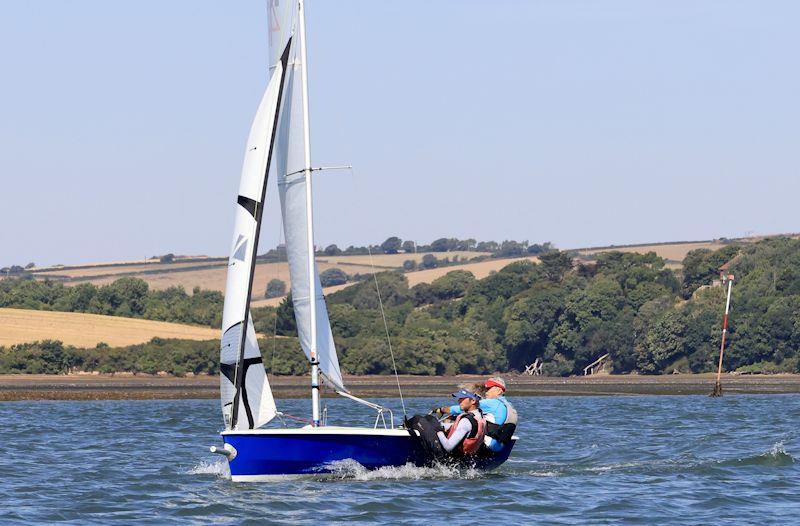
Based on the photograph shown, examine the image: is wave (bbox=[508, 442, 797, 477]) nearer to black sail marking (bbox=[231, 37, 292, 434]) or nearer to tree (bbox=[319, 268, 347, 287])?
black sail marking (bbox=[231, 37, 292, 434])

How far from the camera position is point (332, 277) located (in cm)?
16538

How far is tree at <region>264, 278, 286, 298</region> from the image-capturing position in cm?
15655

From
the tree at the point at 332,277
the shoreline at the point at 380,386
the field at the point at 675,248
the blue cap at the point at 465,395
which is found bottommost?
the shoreline at the point at 380,386

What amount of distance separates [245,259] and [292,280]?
901 mm

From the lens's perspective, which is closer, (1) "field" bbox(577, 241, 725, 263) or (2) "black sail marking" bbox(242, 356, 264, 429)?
(2) "black sail marking" bbox(242, 356, 264, 429)

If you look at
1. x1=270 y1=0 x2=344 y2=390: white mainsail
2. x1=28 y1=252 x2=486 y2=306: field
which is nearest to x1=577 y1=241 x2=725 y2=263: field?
x1=28 y1=252 x2=486 y2=306: field

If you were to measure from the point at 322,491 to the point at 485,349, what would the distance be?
80912 mm

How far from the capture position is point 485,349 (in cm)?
10550

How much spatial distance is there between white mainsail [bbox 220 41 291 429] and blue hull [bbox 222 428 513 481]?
0.75 metres

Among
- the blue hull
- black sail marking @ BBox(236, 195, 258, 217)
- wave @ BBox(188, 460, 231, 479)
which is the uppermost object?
black sail marking @ BBox(236, 195, 258, 217)

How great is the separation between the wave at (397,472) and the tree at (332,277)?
12928 centimetres

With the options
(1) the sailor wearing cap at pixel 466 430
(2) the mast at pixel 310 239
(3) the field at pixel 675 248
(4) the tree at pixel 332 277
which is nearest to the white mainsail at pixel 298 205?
(2) the mast at pixel 310 239

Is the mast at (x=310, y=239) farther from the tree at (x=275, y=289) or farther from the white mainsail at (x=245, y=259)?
the tree at (x=275, y=289)

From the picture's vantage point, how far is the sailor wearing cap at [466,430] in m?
26.5
